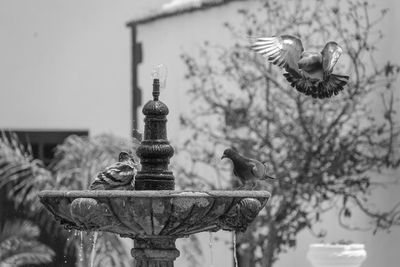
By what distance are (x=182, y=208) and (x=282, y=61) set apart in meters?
1.52

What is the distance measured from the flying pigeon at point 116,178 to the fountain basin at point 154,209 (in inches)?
7.9

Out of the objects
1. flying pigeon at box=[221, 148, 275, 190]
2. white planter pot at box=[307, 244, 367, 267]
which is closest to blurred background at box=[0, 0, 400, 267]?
white planter pot at box=[307, 244, 367, 267]

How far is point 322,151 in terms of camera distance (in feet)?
32.9

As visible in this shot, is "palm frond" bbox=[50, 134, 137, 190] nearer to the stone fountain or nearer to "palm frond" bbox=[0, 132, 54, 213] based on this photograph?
"palm frond" bbox=[0, 132, 54, 213]

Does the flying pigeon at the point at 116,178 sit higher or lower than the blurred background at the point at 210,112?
lower

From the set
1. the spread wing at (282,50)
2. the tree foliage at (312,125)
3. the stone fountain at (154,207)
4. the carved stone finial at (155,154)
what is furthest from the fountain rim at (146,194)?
the tree foliage at (312,125)

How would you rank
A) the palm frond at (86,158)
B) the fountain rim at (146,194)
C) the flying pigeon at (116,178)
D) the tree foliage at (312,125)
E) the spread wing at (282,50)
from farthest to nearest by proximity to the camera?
the palm frond at (86,158) < the tree foliage at (312,125) < the spread wing at (282,50) < the flying pigeon at (116,178) < the fountain rim at (146,194)

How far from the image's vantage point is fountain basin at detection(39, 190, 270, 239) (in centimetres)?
596

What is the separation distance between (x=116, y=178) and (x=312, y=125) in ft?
12.8

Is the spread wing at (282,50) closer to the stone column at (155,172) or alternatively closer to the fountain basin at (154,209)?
the stone column at (155,172)

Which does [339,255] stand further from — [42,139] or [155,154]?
Answer: [42,139]

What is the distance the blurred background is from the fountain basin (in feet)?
12.5

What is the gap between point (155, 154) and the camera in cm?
640

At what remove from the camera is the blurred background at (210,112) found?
10.0 m
